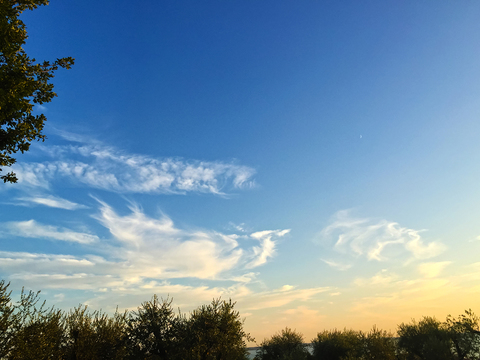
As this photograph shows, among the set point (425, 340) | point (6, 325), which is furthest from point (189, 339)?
point (425, 340)

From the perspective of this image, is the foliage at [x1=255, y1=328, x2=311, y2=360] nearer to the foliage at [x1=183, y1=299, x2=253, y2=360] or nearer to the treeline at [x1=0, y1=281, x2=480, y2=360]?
the treeline at [x1=0, y1=281, x2=480, y2=360]

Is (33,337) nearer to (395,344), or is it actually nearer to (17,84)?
(17,84)

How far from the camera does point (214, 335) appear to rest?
40.8m

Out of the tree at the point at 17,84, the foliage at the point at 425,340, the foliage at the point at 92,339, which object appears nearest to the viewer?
the tree at the point at 17,84

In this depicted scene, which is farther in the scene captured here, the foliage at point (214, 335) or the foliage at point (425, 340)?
the foliage at point (425, 340)

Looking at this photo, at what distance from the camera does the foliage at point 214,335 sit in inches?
1570

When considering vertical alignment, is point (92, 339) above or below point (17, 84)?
below

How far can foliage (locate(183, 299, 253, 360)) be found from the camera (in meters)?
39.9

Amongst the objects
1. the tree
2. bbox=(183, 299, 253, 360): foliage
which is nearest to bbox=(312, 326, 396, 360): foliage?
bbox=(183, 299, 253, 360): foliage

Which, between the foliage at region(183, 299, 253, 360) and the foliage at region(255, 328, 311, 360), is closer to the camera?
the foliage at region(183, 299, 253, 360)

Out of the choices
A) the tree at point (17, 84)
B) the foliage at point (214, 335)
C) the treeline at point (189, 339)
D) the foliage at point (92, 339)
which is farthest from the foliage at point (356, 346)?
the tree at point (17, 84)

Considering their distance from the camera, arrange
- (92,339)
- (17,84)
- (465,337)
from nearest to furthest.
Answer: (17,84) → (92,339) → (465,337)

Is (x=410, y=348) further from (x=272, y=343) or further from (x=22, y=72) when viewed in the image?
(x=22, y=72)

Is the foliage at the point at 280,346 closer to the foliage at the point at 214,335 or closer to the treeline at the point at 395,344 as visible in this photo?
the treeline at the point at 395,344
